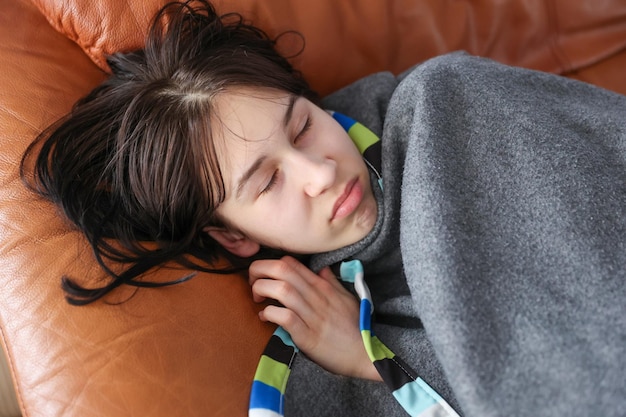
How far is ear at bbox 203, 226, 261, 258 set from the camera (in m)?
0.86

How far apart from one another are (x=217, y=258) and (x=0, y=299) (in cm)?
28

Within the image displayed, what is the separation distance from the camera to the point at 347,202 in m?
0.79

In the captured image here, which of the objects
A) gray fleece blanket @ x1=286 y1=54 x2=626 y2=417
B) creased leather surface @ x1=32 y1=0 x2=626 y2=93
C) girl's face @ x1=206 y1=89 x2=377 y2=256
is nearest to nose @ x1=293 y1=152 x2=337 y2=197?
girl's face @ x1=206 y1=89 x2=377 y2=256

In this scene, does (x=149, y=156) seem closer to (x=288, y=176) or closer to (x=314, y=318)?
(x=288, y=176)

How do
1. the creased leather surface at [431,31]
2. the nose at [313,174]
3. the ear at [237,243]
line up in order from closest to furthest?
1. the nose at [313,174]
2. the ear at [237,243]
3. the creased leather surface at [431,31]

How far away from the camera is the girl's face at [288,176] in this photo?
29.9 inches

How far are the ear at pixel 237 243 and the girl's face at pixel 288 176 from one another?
17mm

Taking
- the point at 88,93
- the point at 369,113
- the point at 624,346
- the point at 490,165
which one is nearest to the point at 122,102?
the point at 88,93

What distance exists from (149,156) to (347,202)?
276mm

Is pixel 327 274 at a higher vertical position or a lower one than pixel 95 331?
lower

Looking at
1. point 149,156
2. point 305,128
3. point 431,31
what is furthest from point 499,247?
point 431,31

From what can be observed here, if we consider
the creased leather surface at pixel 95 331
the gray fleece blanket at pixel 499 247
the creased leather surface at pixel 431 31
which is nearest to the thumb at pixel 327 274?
the gray fleece blanket at pixel 499 247

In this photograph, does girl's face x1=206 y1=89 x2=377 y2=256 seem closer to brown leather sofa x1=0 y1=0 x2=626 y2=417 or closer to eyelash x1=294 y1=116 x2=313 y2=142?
eyelash x1=294 y1=116 x2=313 y2=142

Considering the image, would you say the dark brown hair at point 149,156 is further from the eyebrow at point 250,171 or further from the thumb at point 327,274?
the thumb at point 327,274
